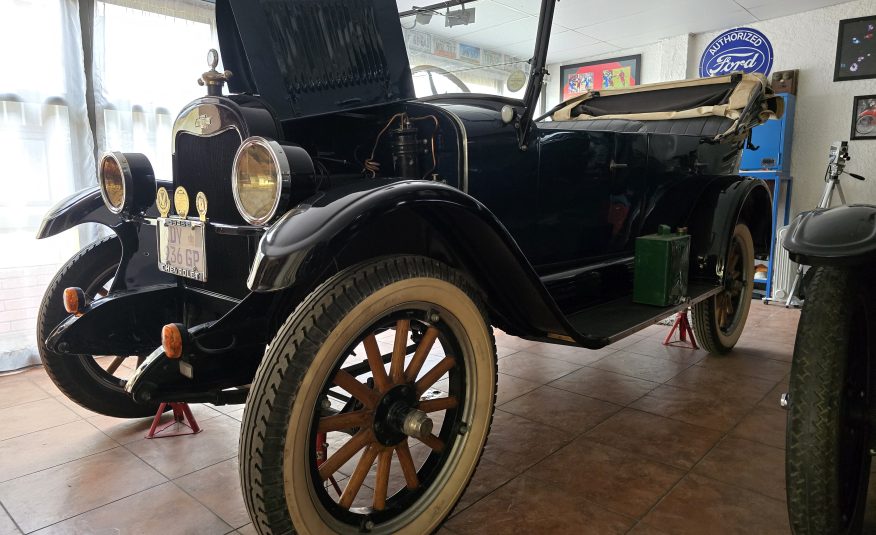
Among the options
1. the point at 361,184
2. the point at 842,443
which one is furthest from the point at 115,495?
the point at 842,443

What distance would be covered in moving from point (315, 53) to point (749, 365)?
293cm

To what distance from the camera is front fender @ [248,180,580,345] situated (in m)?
1.19

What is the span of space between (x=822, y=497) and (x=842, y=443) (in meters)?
0.14

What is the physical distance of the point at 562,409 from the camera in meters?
2.57

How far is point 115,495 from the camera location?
1852 mm

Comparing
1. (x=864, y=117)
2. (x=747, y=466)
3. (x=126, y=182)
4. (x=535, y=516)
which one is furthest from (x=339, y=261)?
(x=864, y=117)

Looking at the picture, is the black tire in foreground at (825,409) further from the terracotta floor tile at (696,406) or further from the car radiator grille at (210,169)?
the car radiator grille at (210,169)

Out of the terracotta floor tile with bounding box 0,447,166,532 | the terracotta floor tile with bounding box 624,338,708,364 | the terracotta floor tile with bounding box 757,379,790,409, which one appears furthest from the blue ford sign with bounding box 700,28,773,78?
the terracotta floor tile with bounding box 0,447,166,532

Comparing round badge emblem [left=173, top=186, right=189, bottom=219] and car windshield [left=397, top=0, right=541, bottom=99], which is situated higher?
car windshield [left=397, top=0, right=541, bottom=99]

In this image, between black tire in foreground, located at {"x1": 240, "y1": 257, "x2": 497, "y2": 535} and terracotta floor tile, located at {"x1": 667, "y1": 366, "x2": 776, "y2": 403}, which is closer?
black tire in foreground, located at {"x1": 240, "y1": 257, "x2": 497, "y2": 535}

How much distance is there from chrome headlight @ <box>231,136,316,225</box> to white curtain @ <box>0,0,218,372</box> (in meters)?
2.81

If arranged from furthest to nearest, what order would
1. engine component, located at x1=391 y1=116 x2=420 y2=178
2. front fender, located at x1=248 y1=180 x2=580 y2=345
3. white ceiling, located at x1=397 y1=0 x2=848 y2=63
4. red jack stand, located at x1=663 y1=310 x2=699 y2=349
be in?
1. white ceiling, located at x1=397 y1=0 x2=848 y2=63
2. red jack stand, located at x1=663 y1=310 x2=699 y2=349
3. engine component, located at x1=391 y1=116 x2=420 y2=178
4. front fender, located at x1=248 y1=180 x2=580 y2=345

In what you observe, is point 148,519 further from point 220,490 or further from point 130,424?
point 130,424

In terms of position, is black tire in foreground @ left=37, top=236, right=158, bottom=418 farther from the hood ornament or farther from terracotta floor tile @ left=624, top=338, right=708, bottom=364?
terracotta floor tile @ left=624, top=338, right=708, bottom=364
